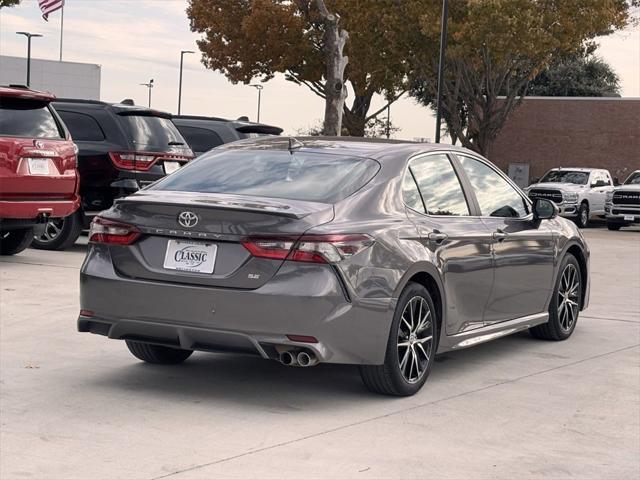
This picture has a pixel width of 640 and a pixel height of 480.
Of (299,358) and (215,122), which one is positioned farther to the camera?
(215,122)

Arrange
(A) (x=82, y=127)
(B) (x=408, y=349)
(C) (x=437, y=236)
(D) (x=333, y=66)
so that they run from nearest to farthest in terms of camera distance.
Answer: (B) (x=408, y=349) → (C) (x=437, y=236) → (A) (x=82, y=127) → (D) (x=333, y=66)

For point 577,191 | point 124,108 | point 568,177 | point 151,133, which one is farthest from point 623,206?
point 124,108

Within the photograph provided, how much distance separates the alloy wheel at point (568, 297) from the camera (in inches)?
383

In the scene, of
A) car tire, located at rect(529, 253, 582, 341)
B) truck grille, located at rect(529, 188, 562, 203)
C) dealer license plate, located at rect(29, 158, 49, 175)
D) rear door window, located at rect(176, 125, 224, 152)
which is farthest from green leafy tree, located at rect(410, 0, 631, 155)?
car tire, located at rect(529, 253, 582, 341)

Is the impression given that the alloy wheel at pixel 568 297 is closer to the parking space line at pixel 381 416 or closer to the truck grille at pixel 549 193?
the parking space line at pixel 381 416

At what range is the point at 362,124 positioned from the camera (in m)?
52.5

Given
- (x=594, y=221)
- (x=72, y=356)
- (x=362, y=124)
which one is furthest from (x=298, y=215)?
(x=362, y=124)

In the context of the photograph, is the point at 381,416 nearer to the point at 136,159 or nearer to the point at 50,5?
the point at 136,159

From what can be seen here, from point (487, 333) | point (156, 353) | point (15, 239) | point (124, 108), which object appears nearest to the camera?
point (156, 353)

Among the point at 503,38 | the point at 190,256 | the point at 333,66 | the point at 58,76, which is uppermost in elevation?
the point at 503,38

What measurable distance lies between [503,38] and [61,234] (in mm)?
24733

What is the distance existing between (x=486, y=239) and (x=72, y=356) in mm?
2975

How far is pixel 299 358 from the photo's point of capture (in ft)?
21.7

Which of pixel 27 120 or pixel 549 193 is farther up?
pixel 27 120
